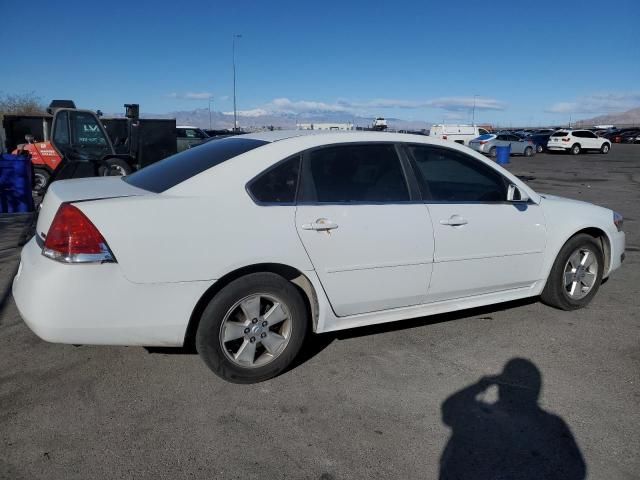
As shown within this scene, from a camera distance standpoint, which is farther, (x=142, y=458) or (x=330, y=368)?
(x=330, y=368)

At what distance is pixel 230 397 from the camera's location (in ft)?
10.9

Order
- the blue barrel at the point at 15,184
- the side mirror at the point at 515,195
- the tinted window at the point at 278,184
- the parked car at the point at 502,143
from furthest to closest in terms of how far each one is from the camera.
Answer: the parked car at the point at 502,143 → the blue barrel at the point at 15,184 → the side mirror at the point at 515,195 → the tinted window at the point at 278,184

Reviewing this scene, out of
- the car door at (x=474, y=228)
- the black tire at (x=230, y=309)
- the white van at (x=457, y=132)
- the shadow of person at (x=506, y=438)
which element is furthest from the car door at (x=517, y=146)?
the black tire at (x=230, y=309)

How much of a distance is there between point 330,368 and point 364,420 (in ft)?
2.21

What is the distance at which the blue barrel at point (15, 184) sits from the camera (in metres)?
9.55

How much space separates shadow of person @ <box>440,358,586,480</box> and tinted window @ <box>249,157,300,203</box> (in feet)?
5.37

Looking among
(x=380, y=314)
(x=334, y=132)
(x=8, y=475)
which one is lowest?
(x=8, y=475)

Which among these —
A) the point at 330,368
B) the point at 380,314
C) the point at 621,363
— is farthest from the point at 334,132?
the point at 621,363

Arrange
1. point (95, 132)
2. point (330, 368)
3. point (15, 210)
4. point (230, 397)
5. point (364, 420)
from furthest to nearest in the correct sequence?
point (95, 132) < point (15, 210) < point (330, 368) < point (230, 397) < point (364, 420)

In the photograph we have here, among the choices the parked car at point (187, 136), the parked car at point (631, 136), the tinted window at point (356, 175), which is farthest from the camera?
the parked car at point (631, 136)

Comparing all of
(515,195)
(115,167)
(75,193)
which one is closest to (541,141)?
(115,167)

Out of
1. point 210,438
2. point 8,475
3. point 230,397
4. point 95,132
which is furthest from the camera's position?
point 95,132

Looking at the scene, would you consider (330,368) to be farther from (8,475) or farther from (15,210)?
(15,210)

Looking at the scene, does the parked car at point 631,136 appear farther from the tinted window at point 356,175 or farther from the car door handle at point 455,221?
the tinted window at point 356,175
